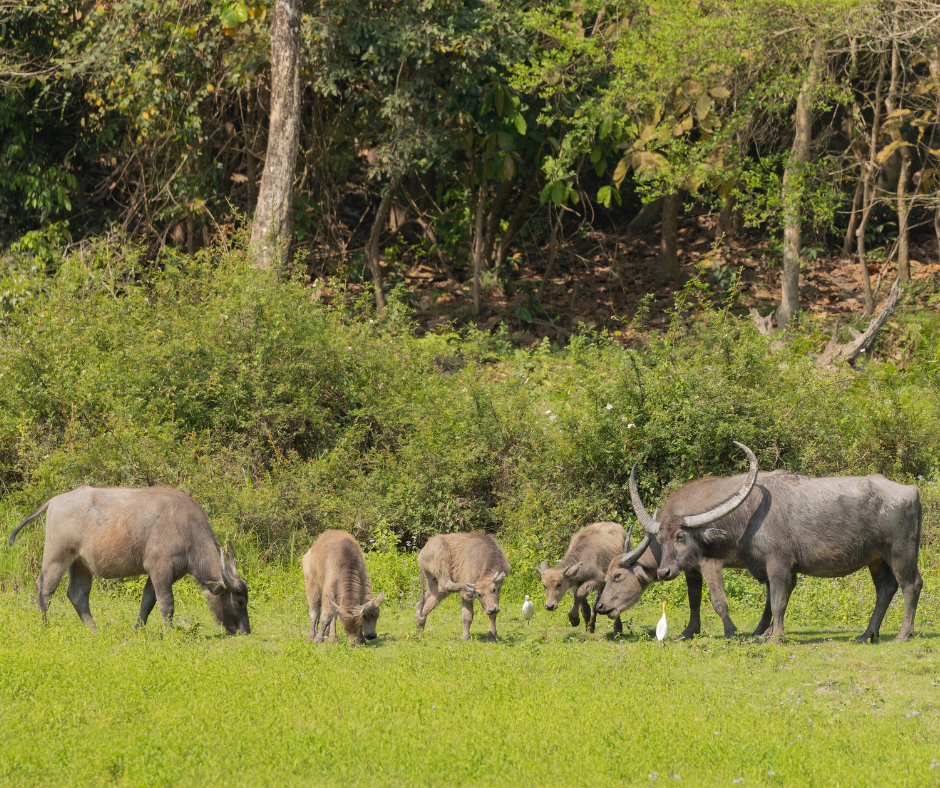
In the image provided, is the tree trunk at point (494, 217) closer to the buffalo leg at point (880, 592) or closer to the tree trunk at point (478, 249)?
the tree trunk at point (478, 249)

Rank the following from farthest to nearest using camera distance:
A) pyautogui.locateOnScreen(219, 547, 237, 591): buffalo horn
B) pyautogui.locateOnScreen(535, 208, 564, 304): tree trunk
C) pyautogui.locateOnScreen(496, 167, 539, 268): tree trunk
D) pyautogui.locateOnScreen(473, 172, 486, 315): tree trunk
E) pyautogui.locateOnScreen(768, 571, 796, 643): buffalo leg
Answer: pyautogui.locateOnScreen(496, 167, 539, 268): tree trunk < pyautogui.locateOnScreen(535, 208, 564, 304): tree trunk < pyautogui.locateOnScreen(473, 172, 486, 315): tree trunk < pyautogui.locateOnScreen(219, 547, 237, 591): buffalo horn < pyautogui.locateOnScreen(768, 571, 796, 643): buffalo leg

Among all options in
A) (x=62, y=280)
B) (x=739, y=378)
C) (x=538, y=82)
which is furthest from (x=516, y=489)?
(x=538, y=82)

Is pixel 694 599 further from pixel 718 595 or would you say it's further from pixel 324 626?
pixel 324 626

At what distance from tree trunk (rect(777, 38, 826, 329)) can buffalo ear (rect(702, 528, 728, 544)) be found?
33.0ft

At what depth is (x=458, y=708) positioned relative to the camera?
737 centimetres

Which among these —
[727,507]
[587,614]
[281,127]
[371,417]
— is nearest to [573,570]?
[587,614]

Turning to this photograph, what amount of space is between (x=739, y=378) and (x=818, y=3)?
6.95m

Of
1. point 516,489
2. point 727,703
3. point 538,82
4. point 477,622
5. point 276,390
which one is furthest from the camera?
point 538,82

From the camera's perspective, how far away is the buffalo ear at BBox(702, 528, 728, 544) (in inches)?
383

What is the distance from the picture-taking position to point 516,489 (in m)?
13.8

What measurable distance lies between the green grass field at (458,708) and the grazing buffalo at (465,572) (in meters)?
0.31

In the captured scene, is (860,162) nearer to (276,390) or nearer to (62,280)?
(276,390)

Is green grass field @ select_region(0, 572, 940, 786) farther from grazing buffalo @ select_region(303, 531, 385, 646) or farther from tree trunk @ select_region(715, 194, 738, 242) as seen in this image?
tree trunk @ select_region(715, 194, 738, 242)

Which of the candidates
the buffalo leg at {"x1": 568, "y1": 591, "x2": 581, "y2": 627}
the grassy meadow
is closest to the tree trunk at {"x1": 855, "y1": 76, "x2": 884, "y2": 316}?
the grassy meadow
